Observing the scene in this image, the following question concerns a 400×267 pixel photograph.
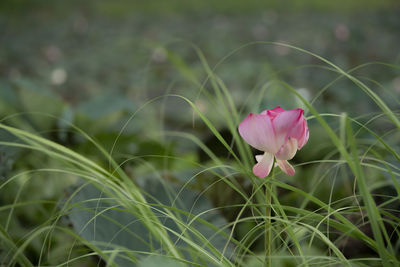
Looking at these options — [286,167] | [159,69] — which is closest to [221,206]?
[286,167]

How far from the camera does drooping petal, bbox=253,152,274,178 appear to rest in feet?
1.44

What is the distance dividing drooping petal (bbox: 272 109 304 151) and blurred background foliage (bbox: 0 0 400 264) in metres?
0.15

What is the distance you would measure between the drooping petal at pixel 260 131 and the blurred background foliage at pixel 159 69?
0.14 m

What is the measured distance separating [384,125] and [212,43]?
1.98 m

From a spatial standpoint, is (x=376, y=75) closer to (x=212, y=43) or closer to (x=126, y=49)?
(x=212, y=43)

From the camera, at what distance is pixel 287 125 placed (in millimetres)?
422

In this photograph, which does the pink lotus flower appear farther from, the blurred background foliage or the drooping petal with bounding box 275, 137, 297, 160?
the blurred background foliage

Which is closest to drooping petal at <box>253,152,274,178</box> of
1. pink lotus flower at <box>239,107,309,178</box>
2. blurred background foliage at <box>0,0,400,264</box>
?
pink lotus flower at <box>239,107,309,178</box>

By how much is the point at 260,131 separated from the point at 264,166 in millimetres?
40

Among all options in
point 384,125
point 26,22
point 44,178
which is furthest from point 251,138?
point 26,22

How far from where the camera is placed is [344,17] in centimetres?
407

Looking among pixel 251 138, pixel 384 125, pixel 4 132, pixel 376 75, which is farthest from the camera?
pixel 376 75

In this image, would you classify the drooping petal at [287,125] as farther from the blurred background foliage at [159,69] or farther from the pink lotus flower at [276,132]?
the blurred background foliage at [159,69]

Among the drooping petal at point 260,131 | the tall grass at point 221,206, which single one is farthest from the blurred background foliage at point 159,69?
the drooping petal at point 260,131
